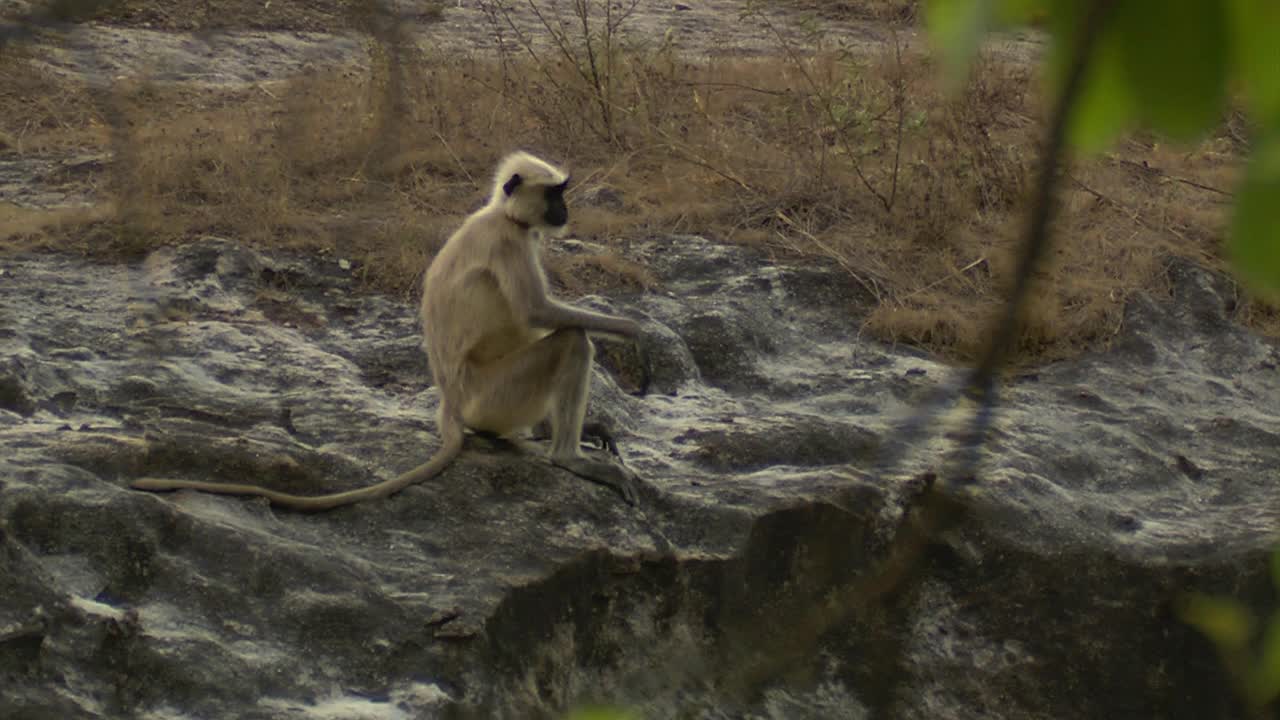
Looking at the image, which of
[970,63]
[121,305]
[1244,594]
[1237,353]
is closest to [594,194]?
[121,305]

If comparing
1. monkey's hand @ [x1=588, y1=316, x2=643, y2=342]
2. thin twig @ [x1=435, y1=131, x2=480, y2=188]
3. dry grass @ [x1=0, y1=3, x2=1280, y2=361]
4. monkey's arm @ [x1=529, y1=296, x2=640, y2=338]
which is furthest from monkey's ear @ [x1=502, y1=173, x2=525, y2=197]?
thin twig @ [x1=435, y1=131, x2=480, y2=188]

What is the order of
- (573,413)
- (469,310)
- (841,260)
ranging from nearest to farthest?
1. (573,413)
2. (469,310)
3. (841,260)

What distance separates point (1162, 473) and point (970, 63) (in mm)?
5612

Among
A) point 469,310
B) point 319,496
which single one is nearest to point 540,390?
point 469,310

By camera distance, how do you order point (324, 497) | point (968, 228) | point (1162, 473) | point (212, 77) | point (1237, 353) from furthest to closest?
1. point (212, 77)
2. point (968, 228)
3. point (1237, 353)
4. point (1162, 473)
5. point (324, 497)

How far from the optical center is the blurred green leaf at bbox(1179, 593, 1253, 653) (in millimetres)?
4707

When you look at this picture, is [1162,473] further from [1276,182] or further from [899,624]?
[1276,182]

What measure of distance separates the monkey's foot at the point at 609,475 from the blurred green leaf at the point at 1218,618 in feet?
6.75

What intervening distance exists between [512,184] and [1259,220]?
5.05 meters

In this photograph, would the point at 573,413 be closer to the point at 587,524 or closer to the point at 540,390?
the point at 540,390

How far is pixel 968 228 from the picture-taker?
754 cm

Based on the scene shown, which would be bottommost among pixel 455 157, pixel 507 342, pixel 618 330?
pixel 507 342

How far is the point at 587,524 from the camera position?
4629 mm

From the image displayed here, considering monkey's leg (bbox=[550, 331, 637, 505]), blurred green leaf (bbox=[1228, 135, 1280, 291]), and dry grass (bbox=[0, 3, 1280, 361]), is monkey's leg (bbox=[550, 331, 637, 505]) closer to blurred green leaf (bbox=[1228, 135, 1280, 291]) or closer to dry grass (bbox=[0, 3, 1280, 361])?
dry grass (bbox=[0, 3, 1280, 361])
